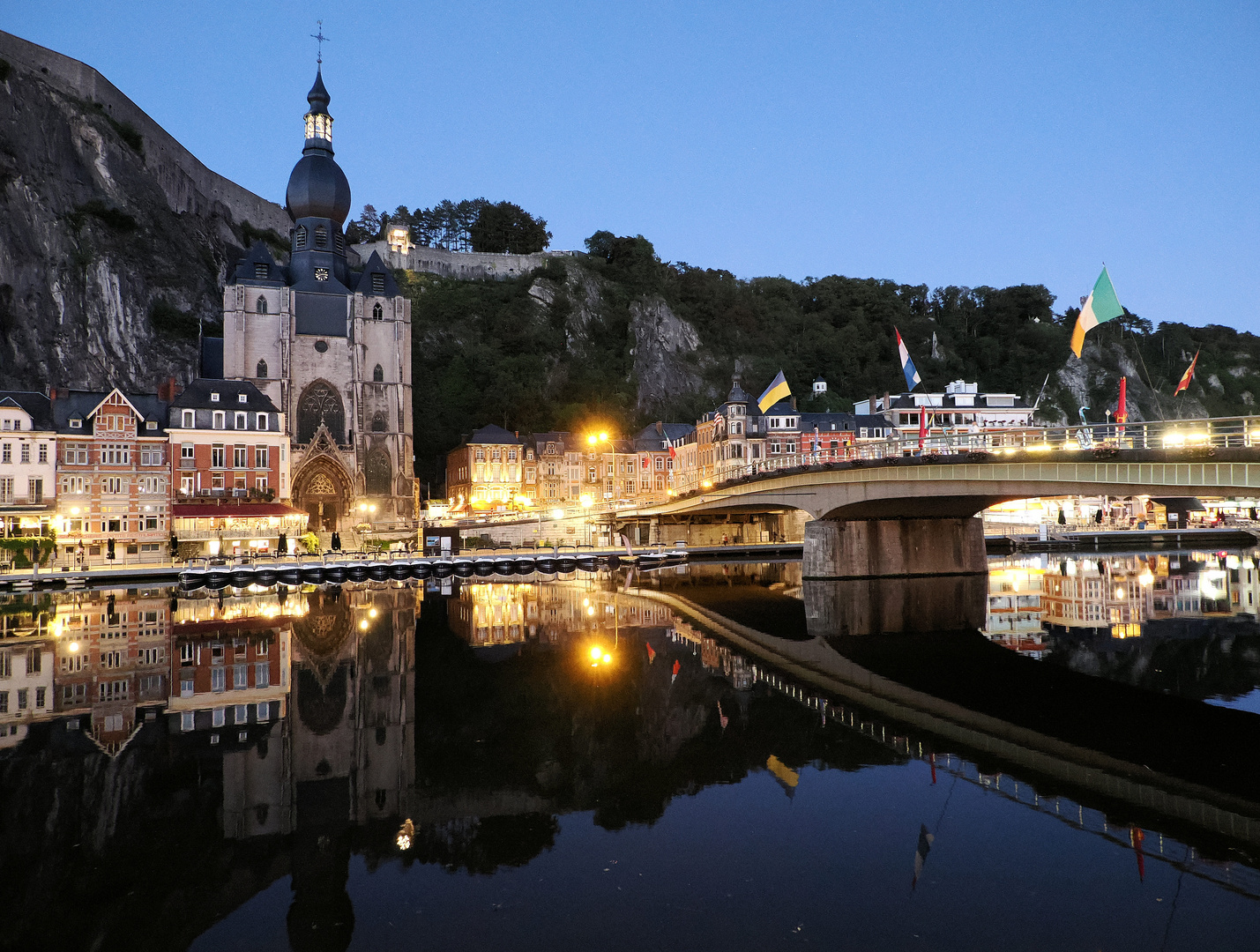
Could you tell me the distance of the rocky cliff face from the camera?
243 ft

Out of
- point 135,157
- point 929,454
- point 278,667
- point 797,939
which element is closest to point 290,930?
point 797,939

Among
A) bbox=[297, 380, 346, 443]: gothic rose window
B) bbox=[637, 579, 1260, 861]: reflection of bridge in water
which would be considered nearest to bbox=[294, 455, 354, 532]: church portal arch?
bbox=[297, 380, 346, 443]: gothic rose window

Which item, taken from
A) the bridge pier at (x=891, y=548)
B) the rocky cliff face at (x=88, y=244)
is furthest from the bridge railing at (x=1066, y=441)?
the rocky cliff face at (x=88, y=244)

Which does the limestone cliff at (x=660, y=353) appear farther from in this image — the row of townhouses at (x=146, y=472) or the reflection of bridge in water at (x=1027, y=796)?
the reflection of bridge in water at (x=1027, y=796)

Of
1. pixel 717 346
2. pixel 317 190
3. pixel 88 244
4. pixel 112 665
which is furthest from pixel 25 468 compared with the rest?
pixel 717 346

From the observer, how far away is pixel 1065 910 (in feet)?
33.9

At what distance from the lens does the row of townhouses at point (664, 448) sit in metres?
93.4

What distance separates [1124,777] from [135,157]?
111m

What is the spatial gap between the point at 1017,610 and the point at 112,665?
33433mm

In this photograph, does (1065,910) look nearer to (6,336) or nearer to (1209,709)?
(1209,709)

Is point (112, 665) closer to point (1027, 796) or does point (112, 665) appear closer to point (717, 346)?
point (1027, 796)

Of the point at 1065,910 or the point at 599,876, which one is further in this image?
the point at 599,876

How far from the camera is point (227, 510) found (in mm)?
62906

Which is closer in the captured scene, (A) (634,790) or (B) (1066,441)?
(A) (634,790)
